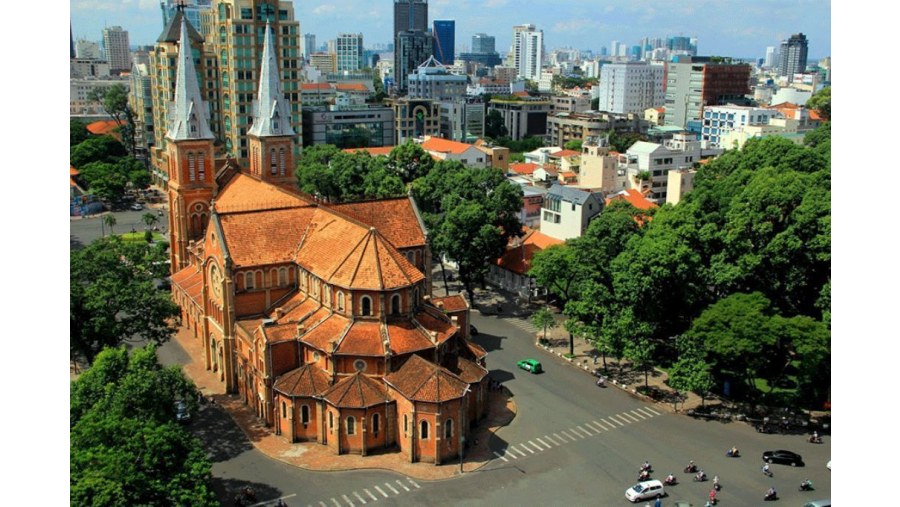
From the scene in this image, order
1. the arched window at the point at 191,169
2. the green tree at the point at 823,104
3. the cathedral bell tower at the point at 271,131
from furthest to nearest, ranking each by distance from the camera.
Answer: the green tree at the point at 823,104, the cathedral bell tower at the point at 271,131, the arched window at the point at 191,169

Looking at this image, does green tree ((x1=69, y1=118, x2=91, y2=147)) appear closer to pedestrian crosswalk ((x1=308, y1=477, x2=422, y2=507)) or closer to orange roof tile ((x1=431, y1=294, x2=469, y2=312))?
orange roof tile ((x1=431, y1=294, x2=469, y2=312))

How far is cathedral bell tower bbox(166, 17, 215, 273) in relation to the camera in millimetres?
75250

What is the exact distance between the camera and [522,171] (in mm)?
145500

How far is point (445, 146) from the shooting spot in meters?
144

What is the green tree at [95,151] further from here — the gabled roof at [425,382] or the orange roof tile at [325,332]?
the gabled roof at [425,382]

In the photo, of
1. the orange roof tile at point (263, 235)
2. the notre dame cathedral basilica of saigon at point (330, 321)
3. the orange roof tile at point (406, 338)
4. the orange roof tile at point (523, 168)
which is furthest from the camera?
the orange roof tile at point (523, 168)

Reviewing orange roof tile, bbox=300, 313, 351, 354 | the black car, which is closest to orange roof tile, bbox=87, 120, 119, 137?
→ orange roof tile, bbox=300, 313, 351, 354

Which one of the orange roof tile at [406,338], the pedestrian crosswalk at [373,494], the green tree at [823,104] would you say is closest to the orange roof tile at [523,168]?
the green tree at [823,104]

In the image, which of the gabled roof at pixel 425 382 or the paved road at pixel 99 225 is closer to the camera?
the gabled roof at pixel 425 382

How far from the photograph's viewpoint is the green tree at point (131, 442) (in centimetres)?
3903

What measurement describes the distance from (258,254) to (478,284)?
35.9 metres

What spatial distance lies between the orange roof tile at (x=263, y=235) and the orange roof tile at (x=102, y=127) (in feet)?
431

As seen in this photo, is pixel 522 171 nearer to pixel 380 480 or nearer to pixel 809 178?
pixel 809 178

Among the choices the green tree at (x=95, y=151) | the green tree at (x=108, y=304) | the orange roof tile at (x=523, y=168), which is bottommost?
the green tree at (x=108, y=304)
